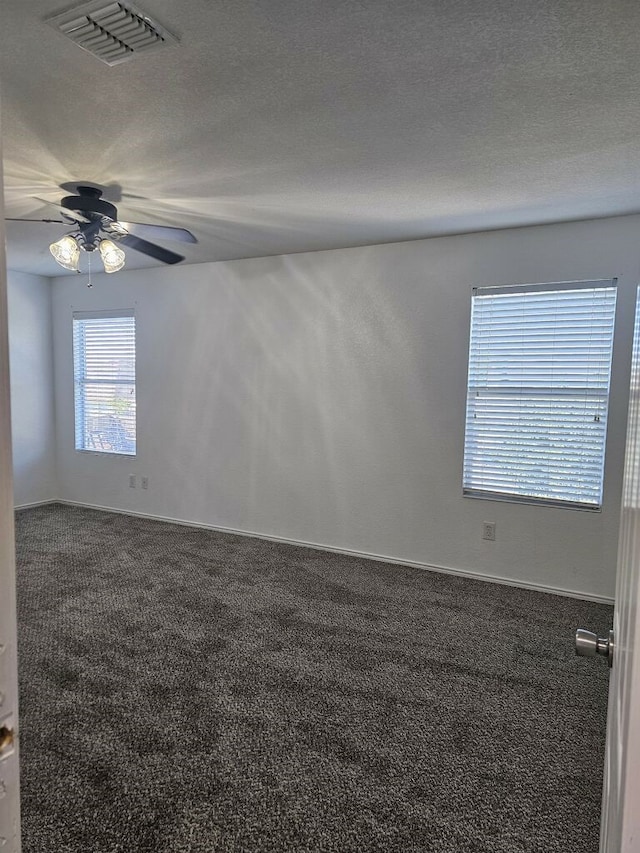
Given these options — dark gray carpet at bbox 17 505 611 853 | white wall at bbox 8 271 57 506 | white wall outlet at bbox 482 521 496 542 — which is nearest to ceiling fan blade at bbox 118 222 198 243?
dark gray carpet at bbox 17 505 611 853

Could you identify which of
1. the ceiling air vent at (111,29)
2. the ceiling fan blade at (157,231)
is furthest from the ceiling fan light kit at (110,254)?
the ceiling air vent at (111,29)

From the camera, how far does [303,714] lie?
219cm

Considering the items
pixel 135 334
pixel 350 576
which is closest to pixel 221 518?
pixel 350 576

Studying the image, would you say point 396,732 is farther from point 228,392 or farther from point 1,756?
point 228,392

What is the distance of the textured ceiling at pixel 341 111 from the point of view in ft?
4.75

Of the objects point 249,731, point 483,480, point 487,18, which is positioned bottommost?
point 249,731

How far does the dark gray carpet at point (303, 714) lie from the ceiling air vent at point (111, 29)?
7.77ft

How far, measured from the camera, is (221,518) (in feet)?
15.8

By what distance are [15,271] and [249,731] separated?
4987 mm

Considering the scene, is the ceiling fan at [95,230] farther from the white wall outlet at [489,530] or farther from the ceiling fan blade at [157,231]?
the white wall outlet at [489,530]

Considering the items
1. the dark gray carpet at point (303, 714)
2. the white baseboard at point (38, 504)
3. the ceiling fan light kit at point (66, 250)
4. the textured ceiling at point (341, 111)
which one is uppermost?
the textured ceiling at point (341, 111)

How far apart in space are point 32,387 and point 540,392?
492 cm

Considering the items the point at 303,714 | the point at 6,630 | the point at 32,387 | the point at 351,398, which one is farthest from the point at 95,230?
the point at 32,387

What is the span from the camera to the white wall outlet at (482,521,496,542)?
3705 mm
